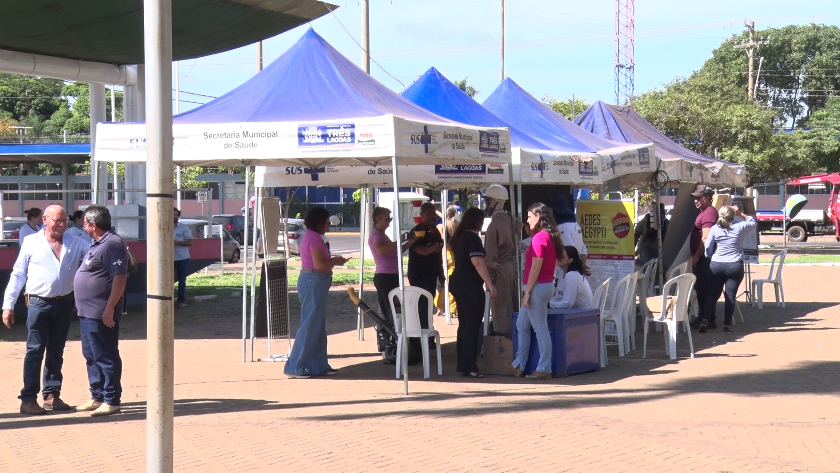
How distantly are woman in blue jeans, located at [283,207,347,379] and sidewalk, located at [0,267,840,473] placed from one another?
285 mm

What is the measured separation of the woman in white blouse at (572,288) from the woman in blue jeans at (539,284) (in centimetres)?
74

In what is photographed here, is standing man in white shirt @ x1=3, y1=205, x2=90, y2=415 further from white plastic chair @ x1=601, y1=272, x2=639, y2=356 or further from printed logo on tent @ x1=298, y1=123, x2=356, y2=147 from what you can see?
white plastic chair @ x1=601, y1=272, x2=639, y2=356

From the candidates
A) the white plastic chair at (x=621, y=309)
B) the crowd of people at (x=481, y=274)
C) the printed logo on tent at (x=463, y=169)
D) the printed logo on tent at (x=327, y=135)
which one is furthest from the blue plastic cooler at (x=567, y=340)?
the printed logo on tent at (x=463, y=169)

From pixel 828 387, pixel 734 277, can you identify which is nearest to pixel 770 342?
pixel 734 277

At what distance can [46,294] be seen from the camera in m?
8.34

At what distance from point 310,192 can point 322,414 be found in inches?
2302

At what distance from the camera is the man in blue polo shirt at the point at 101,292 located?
818 cm

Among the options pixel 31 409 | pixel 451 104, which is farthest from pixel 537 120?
pixel 31 409

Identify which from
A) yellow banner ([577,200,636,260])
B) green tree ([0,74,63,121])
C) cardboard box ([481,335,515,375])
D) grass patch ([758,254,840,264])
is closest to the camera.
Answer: cardboard box ([481,335,515,375])

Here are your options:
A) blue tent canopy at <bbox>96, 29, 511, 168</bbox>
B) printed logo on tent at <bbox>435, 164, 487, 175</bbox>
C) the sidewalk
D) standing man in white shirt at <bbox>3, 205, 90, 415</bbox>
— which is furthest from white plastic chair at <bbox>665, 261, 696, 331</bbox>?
standing man in white shirt at <bbox>3, 205, 90, 415</bbox>

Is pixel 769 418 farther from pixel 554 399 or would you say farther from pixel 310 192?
pixel 310 192

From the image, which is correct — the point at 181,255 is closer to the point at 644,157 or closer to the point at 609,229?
the point at 609,229

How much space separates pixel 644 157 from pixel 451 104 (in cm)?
325

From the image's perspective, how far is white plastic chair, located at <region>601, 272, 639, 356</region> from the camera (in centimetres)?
1159
